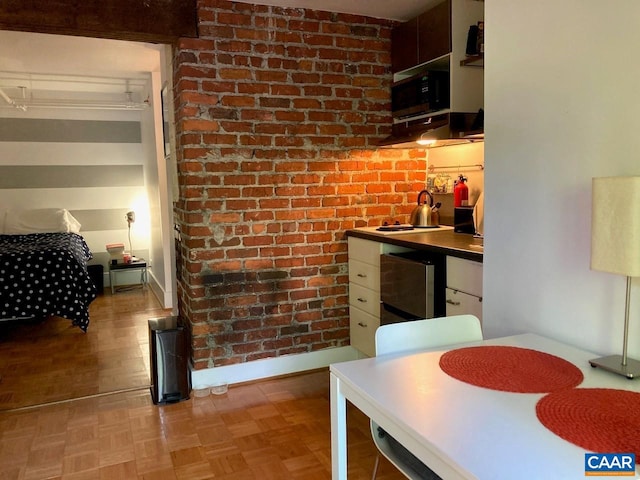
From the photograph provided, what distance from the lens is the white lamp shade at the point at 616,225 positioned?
1242 mm

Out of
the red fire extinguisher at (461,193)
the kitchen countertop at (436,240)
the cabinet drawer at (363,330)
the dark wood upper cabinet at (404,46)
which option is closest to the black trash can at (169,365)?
the cabinet drawer at (363,330)

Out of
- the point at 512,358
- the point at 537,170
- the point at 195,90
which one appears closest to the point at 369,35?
the point at 195,90

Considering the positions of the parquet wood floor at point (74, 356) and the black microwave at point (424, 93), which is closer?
the black microwave at point (424, 93)

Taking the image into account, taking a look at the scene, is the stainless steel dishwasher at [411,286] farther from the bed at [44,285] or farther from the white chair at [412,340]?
the bed at [44,285]

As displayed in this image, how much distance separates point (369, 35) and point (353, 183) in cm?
96

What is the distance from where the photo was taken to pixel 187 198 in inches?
117

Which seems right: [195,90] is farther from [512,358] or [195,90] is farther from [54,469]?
[512,358]

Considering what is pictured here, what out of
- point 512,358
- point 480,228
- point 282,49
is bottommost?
point 512,358

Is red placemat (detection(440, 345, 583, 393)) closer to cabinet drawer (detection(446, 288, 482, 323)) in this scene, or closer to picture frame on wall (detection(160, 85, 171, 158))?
cabinet drawer (detection(446, 288, 482, 323))

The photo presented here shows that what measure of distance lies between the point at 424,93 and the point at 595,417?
2.29 metres

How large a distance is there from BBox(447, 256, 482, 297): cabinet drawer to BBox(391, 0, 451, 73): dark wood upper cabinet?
4.20ft

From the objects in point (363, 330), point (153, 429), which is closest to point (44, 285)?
point (153, 429)

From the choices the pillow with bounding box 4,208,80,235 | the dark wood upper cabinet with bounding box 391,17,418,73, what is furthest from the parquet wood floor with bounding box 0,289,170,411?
the dark wood upper cabinet with bounding box 391,17,418,73

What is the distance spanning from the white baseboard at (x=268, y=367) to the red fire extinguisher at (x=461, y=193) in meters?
1.20
